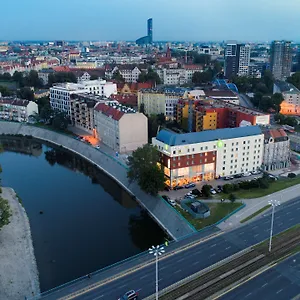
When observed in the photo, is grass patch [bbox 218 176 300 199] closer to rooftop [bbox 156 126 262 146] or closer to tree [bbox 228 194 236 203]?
tree [bbox 228 194 236 203]

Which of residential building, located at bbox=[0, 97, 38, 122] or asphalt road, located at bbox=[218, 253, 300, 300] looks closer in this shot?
asphalt road, located at bbox=[218, 253, 300, 300]

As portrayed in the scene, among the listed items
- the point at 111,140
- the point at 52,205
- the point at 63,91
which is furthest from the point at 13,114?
Result: the point at 52,205

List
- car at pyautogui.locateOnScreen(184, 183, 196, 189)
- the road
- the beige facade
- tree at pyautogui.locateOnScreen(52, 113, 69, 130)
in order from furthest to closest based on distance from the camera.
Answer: the road → the beige facade → tree at pyautogui.locateOnScreen(52, 113, 69, 130) → car at pyautogui.locateOnScreen(184, 183, 196, 189)

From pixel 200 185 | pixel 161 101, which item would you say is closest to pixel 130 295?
pixel 200 185

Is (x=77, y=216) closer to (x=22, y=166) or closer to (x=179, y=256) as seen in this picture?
(x=179, y=256)

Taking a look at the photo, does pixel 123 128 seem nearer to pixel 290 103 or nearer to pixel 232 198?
pixel 232 198

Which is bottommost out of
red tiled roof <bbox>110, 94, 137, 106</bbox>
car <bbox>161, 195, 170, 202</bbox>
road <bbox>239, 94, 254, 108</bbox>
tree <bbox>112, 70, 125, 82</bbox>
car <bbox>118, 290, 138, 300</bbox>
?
car <bbox>161, 195, 170, 202</bbox>

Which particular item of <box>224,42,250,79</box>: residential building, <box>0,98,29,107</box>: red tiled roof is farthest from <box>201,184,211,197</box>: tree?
<box>224,42,250,79</box>: residential building
